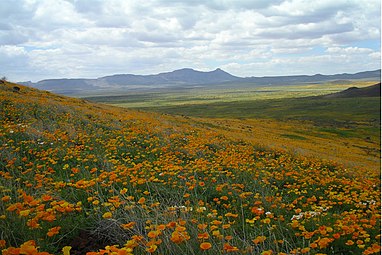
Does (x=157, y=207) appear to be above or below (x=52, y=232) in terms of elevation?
below

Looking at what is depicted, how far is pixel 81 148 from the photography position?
8789mm

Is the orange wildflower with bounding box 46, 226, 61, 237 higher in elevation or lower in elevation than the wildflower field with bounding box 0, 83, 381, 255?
higher

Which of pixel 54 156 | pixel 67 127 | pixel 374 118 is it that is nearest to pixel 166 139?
pixel 67 127

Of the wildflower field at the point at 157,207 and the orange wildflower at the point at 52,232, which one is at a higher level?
the orange wildflower at the point at 52,232

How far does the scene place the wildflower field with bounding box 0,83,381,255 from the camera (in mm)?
3580

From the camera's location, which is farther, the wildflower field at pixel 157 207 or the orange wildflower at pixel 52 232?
the wildflower field at pixel 157 207

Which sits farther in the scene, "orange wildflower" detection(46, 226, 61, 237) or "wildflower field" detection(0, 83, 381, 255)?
"wildflower field" detection(0, 83, 381, 255)

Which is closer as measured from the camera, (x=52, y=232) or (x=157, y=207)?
(x=52, y=232)

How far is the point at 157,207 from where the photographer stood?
4.48 m

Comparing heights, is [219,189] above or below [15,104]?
below

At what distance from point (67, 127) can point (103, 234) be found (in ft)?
25.9

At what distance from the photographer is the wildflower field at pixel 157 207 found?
11.7ft

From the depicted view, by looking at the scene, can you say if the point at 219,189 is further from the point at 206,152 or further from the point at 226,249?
the point at 206,152

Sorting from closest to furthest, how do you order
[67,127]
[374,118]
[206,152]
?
[206,152]
[67,127]
[374,118]
